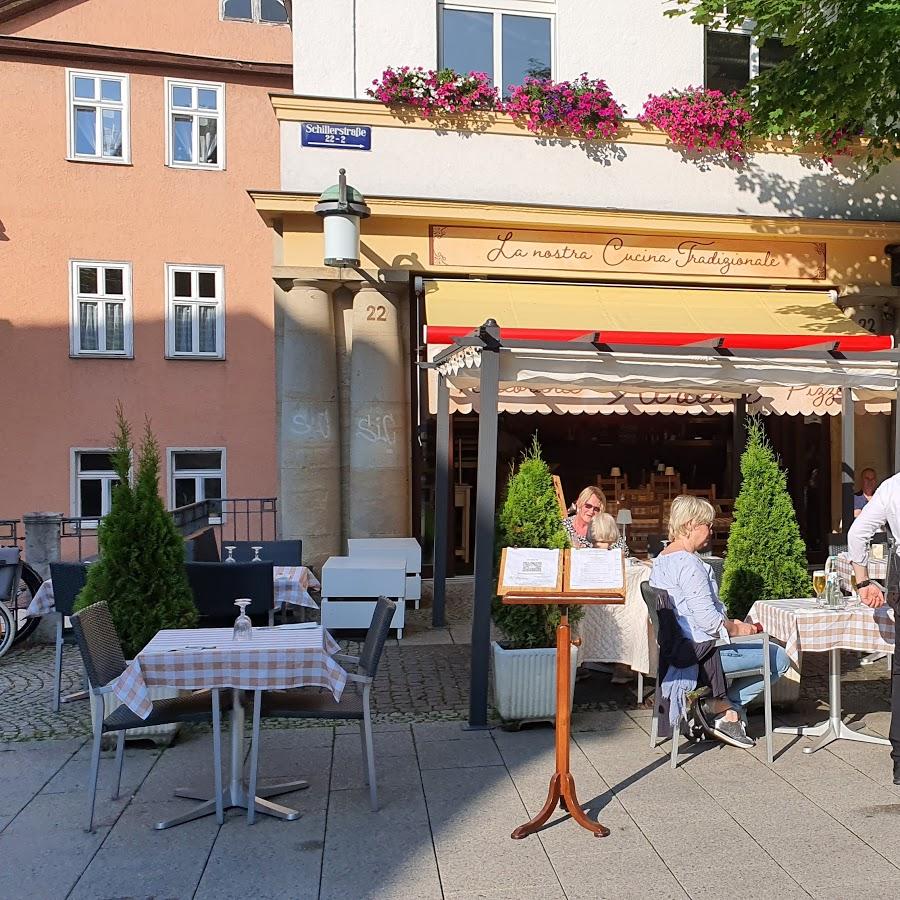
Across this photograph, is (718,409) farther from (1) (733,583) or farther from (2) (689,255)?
(1) (733,583)

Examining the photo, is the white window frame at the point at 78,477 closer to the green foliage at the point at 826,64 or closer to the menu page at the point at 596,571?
the green foliage at the point at 826,64

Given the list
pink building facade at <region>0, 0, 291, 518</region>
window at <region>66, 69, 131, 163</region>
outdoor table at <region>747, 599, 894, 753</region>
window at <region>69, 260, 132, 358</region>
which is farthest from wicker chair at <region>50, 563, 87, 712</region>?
window at <region>66, 69, 131, 163</region>

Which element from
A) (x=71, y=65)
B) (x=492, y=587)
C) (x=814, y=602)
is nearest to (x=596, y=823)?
(x=492, y=587)

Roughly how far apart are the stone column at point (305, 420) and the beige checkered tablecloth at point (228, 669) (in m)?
6.43

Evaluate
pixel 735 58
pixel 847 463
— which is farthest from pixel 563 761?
pixel 735 58

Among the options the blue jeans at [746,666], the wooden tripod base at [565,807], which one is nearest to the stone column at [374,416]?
the blue jeans at [746,666]

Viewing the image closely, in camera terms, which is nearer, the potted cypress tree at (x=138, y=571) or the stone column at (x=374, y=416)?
the potted cypress tree at (x=138, y=571)

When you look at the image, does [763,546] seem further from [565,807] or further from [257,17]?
[257,17]

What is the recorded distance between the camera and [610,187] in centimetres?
1175

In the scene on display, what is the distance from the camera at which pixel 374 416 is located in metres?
11.2

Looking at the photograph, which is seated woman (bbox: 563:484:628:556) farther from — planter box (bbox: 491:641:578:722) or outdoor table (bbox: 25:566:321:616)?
outdoor table (bbox: 25:566:321:616)

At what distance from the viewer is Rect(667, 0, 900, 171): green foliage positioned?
7730mm

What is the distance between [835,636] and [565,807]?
2.13 meters

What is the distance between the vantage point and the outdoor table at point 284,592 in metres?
7.71
